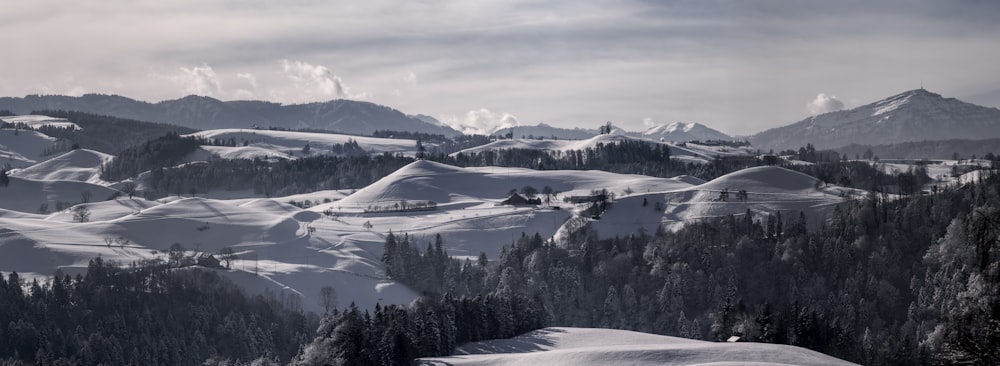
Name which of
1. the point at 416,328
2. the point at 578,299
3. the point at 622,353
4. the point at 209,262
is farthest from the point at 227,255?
the point at 622,353

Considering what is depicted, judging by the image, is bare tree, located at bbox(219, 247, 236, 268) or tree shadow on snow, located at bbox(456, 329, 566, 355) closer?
tree shadow on snow, located at bbox(456, 329, 566, 355)

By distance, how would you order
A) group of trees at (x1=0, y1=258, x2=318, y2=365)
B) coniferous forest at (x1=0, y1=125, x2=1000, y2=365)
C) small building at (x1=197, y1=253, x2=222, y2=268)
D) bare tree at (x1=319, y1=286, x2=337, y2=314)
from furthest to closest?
small building at (x1=197, y1=253, x2=222, y2=268) → bare tree at (x1=319, y1=286, x2=337, y2=314) → group of trees at (x1=0, y1=258, x2=318, y2=365) → coniferous forest at (x1=0, y1=125, x2=1000, y2=365)

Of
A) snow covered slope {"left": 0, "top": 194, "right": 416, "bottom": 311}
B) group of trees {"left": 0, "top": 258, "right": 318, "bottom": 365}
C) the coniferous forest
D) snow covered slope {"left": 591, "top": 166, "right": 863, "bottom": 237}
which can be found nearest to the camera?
the coniferous forest

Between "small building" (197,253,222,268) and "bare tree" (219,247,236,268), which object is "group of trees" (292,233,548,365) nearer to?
"small building" (197,253,222,268)

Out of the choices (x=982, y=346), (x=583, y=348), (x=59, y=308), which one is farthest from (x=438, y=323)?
(x=982, y=346)

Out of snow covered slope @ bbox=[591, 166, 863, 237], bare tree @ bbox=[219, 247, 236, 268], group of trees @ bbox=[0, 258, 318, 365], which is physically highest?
snow covered slope @ bbox=[591, 166, 863, 237]

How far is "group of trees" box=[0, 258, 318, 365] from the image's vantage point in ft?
389

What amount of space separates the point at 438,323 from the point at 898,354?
39.0 m

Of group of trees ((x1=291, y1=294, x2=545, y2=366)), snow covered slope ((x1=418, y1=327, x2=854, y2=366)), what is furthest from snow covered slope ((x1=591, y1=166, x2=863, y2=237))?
snow covered slope ((x1=418, y1=327, x2=854, y2=366))

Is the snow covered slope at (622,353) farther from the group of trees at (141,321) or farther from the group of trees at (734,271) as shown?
the group of trees at (141,321)

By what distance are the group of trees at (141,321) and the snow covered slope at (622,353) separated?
30216mm

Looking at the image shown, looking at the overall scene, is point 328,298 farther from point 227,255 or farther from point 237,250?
point 237,250

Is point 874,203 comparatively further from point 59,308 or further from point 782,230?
point 59,308

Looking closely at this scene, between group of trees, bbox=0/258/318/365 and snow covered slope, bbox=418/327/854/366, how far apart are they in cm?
3022
